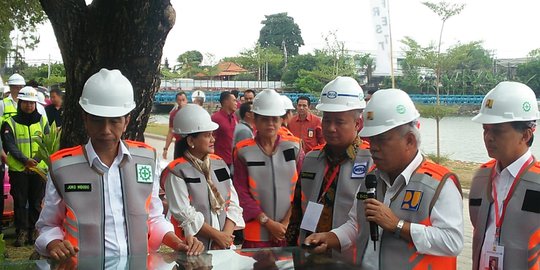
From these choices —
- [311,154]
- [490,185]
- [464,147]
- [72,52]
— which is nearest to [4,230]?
[72,52]

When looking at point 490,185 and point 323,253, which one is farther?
point 490,185

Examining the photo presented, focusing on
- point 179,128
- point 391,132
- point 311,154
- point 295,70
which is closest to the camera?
point 391,132

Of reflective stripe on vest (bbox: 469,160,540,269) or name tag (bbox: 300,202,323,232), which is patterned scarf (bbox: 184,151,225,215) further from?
reflective stripe on vest (bbox: 469,160,540,269)

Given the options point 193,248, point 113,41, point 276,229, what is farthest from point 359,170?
point 113,41

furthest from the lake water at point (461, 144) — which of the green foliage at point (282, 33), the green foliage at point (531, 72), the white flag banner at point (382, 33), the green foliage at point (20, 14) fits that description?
the green foliage at point (282, 33)

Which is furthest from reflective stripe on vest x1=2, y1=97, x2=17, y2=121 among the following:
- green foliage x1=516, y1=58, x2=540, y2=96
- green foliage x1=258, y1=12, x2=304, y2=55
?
green foliage x1=258, y1=12, x2=304, y2=55

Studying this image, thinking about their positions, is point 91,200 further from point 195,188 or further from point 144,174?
point 195,188

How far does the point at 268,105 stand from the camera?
15.4 ft

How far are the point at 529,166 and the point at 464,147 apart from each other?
1916 cm

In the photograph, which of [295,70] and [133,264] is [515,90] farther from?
[295,70]

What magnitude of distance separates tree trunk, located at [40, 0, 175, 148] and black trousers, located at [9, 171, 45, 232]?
2708mm

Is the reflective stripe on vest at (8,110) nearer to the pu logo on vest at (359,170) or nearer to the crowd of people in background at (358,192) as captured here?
the crowd of people in background at (358,192)

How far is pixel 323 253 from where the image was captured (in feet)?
9.43

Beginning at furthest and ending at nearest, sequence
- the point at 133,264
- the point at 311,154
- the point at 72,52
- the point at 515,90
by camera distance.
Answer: the point at 72,52
the point at 311,154
the point at 515,90
the point at 133,264
